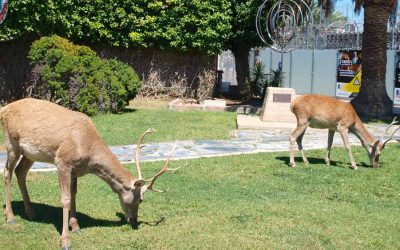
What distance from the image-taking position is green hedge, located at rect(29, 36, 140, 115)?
18797 millimetres

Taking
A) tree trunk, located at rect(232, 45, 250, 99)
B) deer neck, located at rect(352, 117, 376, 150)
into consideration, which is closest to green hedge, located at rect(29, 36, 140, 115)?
tree trunk, located at rect(232, 45, 250, 99)

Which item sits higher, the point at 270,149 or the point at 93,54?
the point at 93,54

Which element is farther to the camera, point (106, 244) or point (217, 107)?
point (217, 107)

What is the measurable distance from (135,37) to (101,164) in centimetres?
1704

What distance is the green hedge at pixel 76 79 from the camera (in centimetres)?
1880

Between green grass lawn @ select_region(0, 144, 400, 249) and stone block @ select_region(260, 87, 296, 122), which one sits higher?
stone block @ select_region(260, 87, 296, 122)

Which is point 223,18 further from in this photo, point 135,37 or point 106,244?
point 106,244

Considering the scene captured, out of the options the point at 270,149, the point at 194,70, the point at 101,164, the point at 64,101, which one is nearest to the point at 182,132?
the point at 270,149

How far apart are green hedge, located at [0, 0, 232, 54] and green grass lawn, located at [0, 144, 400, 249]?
1262cm

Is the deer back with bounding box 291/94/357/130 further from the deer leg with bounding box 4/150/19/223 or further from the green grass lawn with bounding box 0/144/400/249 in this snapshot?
the deer leg with bounding box 4/150/19/223

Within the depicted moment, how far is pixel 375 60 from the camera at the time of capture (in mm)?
20750

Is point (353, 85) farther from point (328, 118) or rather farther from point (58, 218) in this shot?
point (58, 218)

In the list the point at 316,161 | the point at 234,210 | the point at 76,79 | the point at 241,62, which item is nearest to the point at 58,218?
the point at 234,210

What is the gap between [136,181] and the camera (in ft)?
23.1
